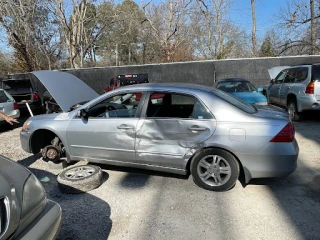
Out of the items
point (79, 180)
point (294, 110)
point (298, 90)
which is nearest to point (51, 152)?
point (79, 180)

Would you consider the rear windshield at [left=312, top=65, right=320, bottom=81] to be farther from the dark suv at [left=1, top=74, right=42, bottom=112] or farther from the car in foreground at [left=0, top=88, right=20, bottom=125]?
the dark suv at [left=1, top=74, right=42, bottom=112]

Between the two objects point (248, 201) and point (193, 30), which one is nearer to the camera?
point (248, 201)

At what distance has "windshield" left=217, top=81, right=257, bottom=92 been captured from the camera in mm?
8376

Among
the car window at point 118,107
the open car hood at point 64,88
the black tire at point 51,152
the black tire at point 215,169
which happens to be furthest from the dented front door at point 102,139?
the open car hood at point 64,88

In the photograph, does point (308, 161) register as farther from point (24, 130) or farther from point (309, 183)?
point (24, 130)

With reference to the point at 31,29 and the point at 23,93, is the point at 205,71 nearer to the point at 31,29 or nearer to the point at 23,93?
the point at 23,93

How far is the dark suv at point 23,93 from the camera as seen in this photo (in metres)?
9.73

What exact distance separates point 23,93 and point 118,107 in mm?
7519

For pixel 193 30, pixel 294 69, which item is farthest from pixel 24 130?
pixel 193 30

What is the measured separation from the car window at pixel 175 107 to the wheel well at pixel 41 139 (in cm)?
199

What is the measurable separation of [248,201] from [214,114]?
1206 mm

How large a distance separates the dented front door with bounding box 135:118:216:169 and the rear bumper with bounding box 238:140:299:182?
61 cm

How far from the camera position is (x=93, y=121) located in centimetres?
402

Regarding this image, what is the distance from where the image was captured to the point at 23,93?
10.1 m
